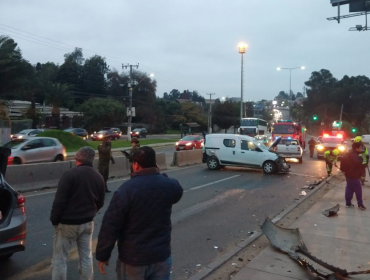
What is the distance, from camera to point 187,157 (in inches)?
955

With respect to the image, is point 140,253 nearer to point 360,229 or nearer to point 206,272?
point 206,272

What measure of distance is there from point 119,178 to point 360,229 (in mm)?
10294

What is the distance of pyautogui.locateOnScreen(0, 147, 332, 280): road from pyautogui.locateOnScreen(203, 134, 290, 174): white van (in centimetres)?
92

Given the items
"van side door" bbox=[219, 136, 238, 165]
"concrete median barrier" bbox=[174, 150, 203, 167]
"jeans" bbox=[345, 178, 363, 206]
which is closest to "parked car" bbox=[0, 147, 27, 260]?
"jeans" bbox=[345, 178, 363, 206]

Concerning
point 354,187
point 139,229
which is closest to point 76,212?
point 139,229

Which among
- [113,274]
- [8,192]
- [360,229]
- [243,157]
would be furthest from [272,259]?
[243,157]

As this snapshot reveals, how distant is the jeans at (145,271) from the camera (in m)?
3.62

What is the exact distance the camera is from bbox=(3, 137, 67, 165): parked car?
19109mm

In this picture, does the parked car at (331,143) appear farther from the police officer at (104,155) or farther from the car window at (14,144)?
the police officer at (104,155)

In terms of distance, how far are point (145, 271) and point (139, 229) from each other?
0.35 meters

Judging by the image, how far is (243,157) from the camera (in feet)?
70.1

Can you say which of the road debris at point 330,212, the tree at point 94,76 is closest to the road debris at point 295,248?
the road debris at point 330,212

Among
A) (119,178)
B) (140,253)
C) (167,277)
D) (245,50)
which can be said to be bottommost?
(119,178)

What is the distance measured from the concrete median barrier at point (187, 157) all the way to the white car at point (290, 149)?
231 inches
